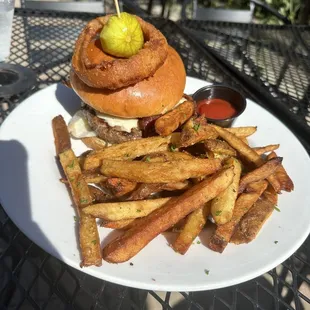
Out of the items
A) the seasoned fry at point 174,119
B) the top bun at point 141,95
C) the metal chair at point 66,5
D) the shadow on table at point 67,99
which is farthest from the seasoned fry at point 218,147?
the metal chair at point 66,5

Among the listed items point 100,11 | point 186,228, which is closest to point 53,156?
point 186,228

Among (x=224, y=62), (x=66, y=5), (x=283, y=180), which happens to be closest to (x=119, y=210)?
(x=283, y=180)

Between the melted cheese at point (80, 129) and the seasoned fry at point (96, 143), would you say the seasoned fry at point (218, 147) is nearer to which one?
the seasoned fry at point (96, 143)

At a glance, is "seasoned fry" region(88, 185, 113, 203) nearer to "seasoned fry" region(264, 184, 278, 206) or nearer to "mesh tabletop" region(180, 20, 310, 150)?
"seasoned fry" region(264, 184, 278, 206)

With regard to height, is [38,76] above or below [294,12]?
above

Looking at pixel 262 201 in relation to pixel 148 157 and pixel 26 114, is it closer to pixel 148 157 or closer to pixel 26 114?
pixel 148 157

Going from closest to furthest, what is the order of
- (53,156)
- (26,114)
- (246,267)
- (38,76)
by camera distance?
(246,267)
(53,156)
(26,114)
(38,76)
